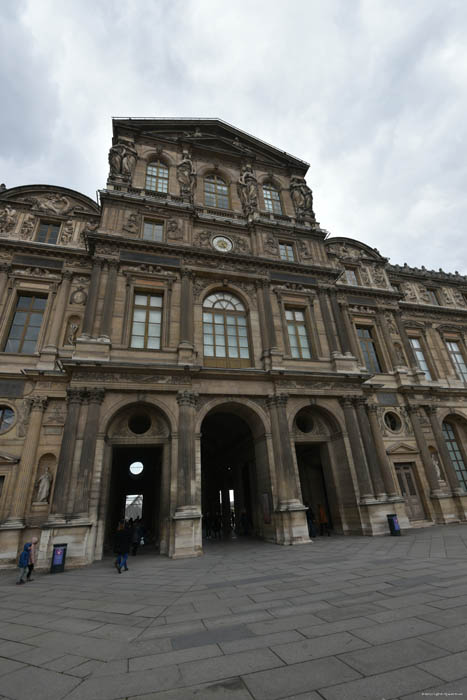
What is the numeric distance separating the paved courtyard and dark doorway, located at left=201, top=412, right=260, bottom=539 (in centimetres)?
933

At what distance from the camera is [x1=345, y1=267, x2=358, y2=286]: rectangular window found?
916 inches

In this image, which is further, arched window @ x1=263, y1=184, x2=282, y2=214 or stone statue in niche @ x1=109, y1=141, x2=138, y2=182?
arched window @ x1=263, y1=184, x2=282, y2=214

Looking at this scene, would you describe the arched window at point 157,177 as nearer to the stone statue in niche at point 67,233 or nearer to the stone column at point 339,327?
the stone statue in niche at point 67,233

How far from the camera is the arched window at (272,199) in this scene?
22984mm

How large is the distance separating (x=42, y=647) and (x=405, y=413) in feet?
65.1

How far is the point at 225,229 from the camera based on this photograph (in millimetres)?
20016

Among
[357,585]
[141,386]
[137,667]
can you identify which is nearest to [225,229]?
[141,386]

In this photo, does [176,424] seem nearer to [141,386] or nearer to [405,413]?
[141,386]

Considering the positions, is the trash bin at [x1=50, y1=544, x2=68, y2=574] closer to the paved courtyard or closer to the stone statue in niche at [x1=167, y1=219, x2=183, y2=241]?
the paved courtyard

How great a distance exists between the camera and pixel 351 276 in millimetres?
23625

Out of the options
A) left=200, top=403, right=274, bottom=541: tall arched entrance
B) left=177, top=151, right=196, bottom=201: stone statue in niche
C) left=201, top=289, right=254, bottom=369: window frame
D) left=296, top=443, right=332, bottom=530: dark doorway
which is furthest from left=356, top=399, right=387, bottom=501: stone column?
left=177, top=151, right=196, bottom=201: stone statue in niche

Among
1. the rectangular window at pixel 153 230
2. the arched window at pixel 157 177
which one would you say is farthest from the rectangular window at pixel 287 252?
the arched window at pixel 157 177

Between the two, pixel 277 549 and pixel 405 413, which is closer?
pixel 277 549

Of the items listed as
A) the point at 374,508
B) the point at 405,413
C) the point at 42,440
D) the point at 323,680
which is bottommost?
the point at 323,680
